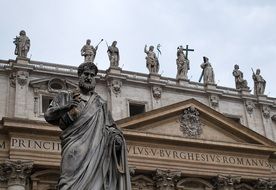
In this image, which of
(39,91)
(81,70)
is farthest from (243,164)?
(81,70)

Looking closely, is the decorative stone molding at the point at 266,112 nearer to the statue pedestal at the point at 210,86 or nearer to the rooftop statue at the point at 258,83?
the rooftop statue at the point at 258,83

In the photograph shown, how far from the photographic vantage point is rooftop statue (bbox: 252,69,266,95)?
108 feet

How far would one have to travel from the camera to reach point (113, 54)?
29.6m

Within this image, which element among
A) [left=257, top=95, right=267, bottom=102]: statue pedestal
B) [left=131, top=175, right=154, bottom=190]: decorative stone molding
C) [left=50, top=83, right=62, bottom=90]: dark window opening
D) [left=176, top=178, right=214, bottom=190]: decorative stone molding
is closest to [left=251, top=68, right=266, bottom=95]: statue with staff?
[left=257, top=95, right=267, bottom=102]: statue pedestal

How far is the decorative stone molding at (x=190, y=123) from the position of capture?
29083 millimetres

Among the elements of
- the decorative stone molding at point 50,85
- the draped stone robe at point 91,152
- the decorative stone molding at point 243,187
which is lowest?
the draped stone robe at point 91,152

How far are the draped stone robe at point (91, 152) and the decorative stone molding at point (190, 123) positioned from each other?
22.8 meters

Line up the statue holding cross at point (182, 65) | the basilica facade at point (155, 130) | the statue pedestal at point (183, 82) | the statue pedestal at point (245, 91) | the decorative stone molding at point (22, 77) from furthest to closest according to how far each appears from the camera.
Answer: the statue pedestal at point (245, 91)
the statue holding cross at point (182, 65)
the statue pedestal at point (183, 82)
the decorative stone molding at point (22, 77)
the basilica facade at point (155, 130)

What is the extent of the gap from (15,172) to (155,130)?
726 cm

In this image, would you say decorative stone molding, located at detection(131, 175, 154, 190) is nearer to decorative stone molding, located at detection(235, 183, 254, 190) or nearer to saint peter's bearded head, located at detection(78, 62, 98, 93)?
decorative stone molding, located at detection(235, 183, 254, 190)

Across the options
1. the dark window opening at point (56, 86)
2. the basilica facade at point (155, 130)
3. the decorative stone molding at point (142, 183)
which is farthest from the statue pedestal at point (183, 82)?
the dark window opening at point (56, 86)

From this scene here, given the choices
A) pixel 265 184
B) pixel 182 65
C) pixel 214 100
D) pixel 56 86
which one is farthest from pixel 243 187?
pixel 56 86

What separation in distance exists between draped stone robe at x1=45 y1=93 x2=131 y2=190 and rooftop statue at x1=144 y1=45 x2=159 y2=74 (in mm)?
23760

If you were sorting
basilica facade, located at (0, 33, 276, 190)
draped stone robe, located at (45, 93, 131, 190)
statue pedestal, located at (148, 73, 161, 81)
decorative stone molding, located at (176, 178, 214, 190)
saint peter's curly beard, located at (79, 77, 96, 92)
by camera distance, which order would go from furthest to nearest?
statue pedestal, located at (148, 73, 161, 81), decorative stone molding, located at (176, 178, 214, 190), basilica facade, located at (0, 33, 276, 190), saint peter's curly beard, located at (79, 77, 96, 92), draped stone robe, located at (45, 93, 131, 190)
